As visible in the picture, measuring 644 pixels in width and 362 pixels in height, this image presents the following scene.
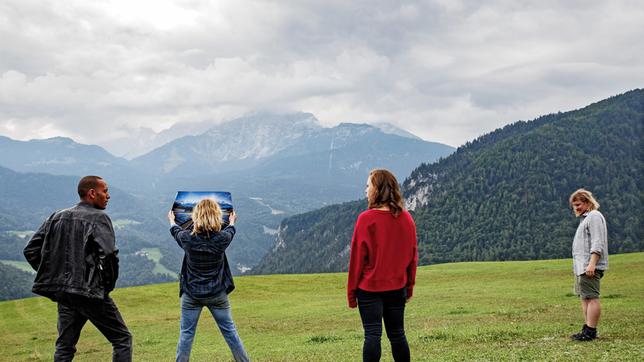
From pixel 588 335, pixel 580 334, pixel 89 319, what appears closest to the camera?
pixel 89 319

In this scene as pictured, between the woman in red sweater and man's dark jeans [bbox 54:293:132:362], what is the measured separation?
4231 millimetres

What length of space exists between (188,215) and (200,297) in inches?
64.7

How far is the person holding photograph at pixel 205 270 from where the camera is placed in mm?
10680

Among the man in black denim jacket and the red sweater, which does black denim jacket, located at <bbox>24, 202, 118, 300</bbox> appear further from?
the red sweater

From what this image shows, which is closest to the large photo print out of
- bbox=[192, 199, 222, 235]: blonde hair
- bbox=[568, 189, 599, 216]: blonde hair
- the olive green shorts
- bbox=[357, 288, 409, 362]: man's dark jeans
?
bbox=[192, 199, 222, 235]: blonde hair

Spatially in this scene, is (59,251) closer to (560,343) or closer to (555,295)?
(560,343)

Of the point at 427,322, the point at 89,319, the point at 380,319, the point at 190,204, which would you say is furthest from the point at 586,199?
the point at 89,319

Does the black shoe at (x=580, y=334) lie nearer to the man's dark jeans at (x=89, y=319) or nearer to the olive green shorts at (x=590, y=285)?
the olive green shorts at (x=590, y=285)

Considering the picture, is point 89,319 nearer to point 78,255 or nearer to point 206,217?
point 78,255

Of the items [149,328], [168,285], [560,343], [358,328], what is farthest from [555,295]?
[168,285]

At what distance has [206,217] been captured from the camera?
421 inches

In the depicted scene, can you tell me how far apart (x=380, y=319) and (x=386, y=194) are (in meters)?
1.98

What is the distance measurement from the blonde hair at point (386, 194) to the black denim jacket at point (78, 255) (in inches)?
180

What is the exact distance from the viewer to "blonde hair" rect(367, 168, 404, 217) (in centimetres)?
877
